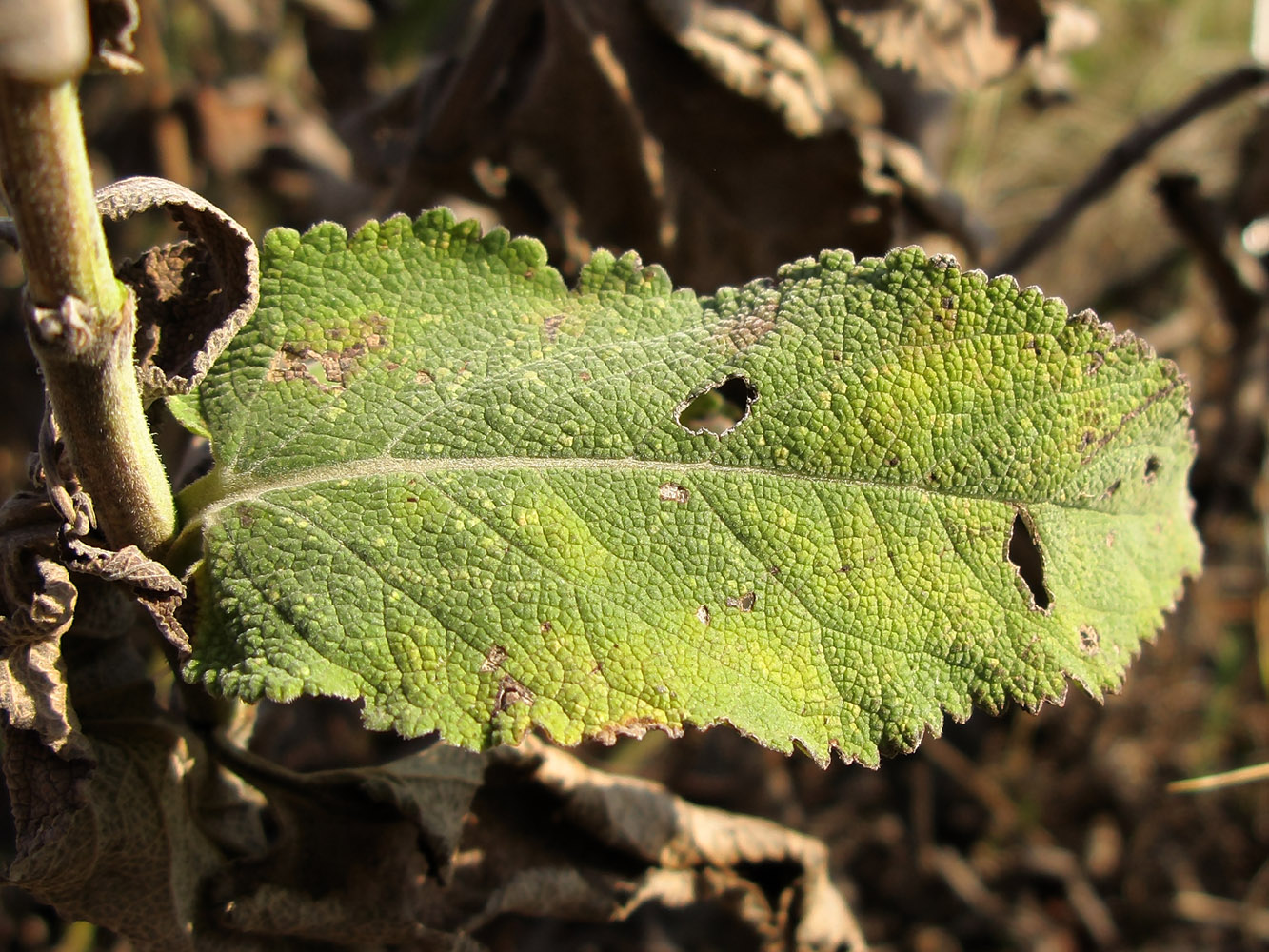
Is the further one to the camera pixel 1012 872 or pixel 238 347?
pixel 1012 872

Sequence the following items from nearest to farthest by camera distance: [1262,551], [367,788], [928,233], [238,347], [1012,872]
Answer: [238,347] < [367,788] < [928,233] < [1012,872] < [1262,551]

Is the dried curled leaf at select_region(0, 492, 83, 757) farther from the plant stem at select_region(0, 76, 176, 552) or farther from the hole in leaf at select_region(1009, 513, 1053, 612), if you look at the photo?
the hole in leaf at select_region(1009, 513, 1053, 612)

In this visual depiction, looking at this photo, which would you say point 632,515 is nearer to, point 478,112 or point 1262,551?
point 478,112

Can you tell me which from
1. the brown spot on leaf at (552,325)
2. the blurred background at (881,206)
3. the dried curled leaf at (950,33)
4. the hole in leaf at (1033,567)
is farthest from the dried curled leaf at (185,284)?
the dried curled leaf at (950,33)

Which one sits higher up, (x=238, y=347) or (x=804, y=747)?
(x=238, y=347)

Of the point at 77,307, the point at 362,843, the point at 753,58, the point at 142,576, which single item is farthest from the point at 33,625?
the point at 753,58

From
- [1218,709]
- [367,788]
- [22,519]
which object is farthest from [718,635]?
[1218,709]

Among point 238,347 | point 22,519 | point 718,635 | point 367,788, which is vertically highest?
point 238,347

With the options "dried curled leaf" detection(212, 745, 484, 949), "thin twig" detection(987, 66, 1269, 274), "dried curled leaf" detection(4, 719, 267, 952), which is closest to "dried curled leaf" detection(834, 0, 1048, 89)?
"thin twig" detection(987, 66, 1269, 274)
